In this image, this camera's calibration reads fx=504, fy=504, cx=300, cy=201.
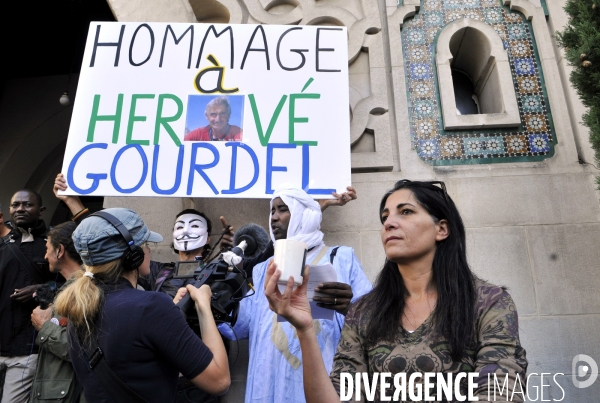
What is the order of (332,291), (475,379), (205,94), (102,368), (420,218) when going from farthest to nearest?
1. (205,94)
2. (332,291)
3. (420,218)
4. (102,368)
5. (475,379)

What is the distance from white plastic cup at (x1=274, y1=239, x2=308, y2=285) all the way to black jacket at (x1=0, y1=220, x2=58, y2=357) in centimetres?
260

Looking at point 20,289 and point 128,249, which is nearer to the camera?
point 128,249

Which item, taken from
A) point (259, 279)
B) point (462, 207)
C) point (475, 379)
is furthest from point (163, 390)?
point (462, 207)

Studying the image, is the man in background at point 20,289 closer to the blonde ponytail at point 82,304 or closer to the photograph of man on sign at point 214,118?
the photograph of man on sign at point 214,118

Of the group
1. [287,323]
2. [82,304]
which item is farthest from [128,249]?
[287,323]

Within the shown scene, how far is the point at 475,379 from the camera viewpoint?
1.47m

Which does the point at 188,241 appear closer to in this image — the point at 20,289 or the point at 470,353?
the point at 20,289

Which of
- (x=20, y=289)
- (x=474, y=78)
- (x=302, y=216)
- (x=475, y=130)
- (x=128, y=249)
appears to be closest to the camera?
(x=128, y=249)

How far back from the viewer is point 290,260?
1.53 meters

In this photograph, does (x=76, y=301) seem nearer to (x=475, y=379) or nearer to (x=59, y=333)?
(x=59, y=333)

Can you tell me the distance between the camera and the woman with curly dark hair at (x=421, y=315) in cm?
152

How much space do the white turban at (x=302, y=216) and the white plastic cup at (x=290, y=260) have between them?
1.39 metres

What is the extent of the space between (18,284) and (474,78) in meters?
4.29

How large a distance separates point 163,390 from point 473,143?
3341 mm
